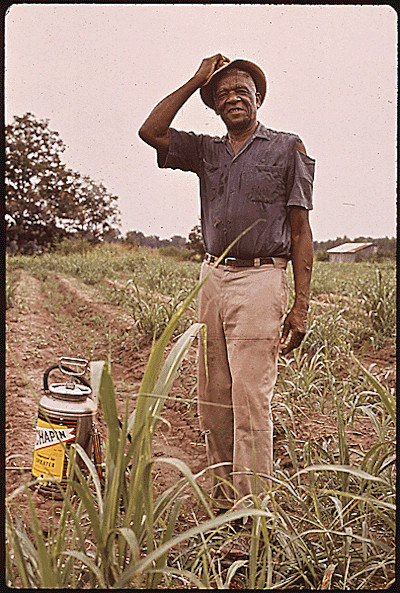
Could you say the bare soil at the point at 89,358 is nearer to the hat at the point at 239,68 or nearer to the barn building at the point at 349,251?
the barn building at the point at 349,251

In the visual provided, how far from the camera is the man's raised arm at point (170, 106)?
1529 mm

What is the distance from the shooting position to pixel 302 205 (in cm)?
159

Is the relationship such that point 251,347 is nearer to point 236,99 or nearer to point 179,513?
point 179,513

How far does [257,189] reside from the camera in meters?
1.62

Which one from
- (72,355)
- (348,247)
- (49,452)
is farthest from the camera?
(72,355)

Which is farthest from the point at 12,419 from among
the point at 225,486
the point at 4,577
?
the point at 4,577

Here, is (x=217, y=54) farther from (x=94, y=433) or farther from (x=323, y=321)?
(x=323, y=321)

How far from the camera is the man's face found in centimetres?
158

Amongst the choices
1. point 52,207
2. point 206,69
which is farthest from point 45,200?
point 206,69

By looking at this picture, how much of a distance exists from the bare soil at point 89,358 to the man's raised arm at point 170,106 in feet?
2.33

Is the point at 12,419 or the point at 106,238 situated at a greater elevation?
the point at 106,238

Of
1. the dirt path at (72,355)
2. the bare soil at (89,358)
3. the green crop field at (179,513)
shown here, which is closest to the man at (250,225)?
the green crop field at (179,513)

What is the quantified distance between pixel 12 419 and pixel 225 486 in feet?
3.16

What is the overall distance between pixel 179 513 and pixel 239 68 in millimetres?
1245
